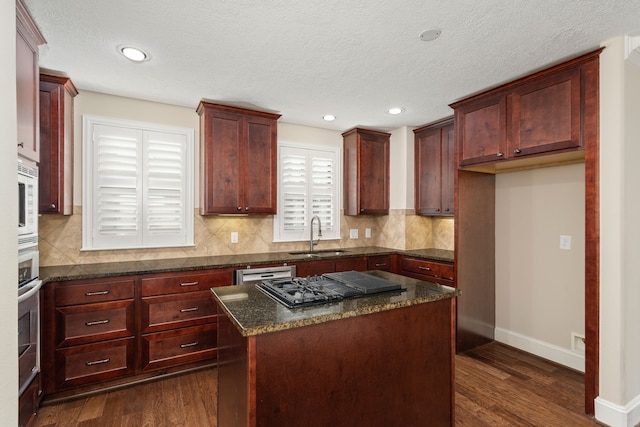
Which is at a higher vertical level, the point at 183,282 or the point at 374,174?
the point at 374,174

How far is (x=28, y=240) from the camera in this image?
2062 mm

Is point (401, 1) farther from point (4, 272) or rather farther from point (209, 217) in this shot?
point (209, 217)

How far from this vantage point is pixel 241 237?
374 centimetres

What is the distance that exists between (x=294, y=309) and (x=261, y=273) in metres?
1.71

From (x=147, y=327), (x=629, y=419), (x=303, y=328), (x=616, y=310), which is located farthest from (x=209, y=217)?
(x=629, y=419)

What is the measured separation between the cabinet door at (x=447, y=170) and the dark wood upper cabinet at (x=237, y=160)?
6.59 ft

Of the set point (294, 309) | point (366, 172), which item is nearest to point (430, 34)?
point (294, 309)

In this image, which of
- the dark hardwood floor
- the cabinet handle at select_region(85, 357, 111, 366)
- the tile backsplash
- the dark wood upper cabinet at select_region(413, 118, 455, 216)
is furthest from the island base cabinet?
the dark wood upper cabinet at select_region(413, 118, 455, 216)

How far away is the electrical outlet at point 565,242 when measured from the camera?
298 centimetres

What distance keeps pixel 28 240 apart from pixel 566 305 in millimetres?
4346

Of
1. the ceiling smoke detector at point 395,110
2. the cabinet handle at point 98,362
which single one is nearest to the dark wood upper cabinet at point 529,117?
the ceiling smoke detector at point 395,110

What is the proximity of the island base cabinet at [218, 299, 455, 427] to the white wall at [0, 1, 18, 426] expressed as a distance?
77 centimetres

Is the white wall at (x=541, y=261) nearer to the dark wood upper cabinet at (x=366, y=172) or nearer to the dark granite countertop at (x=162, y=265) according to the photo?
the dark granite countertop at (x=162, y=265)

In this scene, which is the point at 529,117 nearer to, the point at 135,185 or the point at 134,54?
the point at 134,54
